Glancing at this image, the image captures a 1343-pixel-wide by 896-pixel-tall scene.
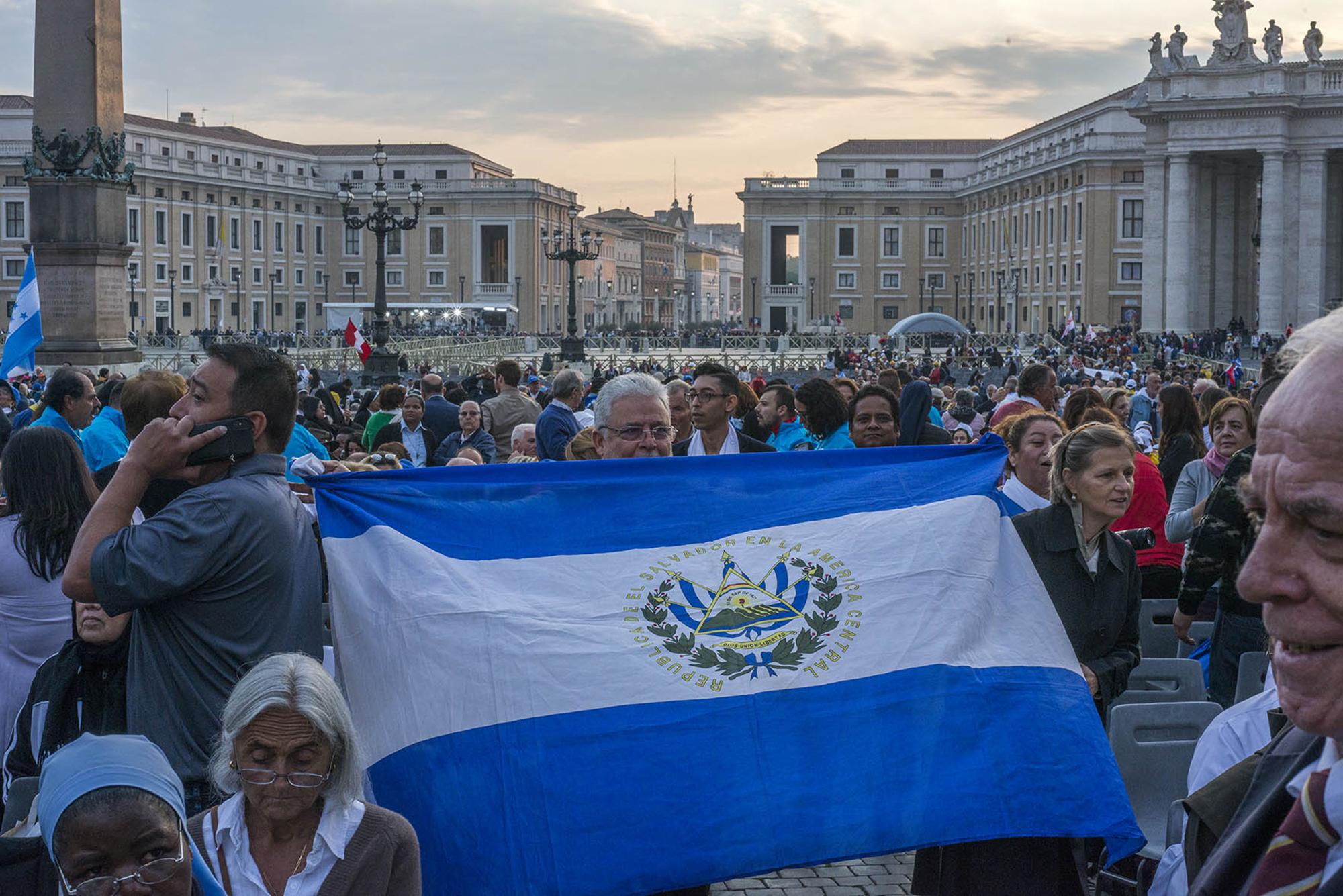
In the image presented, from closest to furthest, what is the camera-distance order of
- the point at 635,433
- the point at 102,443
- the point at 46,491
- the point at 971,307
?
the point at 46,491
the point at 635,433
the point at 102,443
the point at 971,307

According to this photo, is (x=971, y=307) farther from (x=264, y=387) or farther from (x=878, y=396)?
(x=264, y=387)

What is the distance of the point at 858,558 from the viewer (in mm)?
3676

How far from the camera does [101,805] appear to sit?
2299 millimetres

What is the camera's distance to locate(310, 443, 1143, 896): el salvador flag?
3246 millimetres

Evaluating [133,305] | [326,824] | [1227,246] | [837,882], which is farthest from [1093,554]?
[133,305]

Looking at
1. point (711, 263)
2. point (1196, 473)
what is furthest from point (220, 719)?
point (711, 263)

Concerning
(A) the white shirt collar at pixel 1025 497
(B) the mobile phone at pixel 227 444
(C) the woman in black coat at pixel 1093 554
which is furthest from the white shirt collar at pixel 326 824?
(A) the white shirt collar at pixel 1025 497

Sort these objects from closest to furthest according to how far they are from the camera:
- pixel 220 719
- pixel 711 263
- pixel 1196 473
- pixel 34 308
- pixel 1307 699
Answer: pixel 1307 699 < pixel 220 719 < pixel 1196 473 < pixel 34 308 < pixel 711 263

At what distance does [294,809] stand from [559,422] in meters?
4.87

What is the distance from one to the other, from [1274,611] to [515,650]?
85.2 inches

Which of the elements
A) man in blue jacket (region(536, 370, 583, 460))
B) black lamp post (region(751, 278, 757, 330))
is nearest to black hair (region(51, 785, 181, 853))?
man in blue jacket (region(536, 370, 583, 460))

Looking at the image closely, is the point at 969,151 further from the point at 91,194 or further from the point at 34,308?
the point at 34,308

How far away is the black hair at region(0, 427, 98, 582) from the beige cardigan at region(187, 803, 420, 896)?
5.02 feet

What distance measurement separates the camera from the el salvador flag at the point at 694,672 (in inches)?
128
